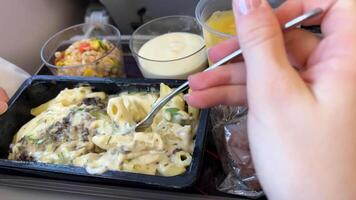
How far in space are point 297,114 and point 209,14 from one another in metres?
0.33

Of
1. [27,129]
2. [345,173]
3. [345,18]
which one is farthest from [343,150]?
[27,129]

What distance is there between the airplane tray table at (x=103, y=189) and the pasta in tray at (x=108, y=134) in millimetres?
26

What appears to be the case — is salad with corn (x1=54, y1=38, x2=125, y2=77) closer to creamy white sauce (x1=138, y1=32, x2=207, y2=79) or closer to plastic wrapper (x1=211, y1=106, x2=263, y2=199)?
creamy white sauce (x1=138, y1=32, x2=207, y2=79)

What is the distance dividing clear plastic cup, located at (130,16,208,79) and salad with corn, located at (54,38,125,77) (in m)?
0.04

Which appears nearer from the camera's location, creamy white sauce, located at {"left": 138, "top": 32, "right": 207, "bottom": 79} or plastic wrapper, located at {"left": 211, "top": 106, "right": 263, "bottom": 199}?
plastic wrapper, located at {"left": 211, "top": 106, "right": 263, "bottom": 199}

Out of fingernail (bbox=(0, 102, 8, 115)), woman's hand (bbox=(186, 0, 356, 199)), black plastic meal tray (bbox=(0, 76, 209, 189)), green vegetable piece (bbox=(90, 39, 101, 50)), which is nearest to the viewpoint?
woman's hand (bbox=(186, 0, 356, 199))

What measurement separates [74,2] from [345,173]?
73 centimetres

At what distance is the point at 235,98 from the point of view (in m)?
0.45

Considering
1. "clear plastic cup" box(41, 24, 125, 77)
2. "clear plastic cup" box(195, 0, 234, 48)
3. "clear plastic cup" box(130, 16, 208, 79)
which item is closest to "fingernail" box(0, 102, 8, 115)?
"clear plastic cup" box(41, 24, 125, 77)

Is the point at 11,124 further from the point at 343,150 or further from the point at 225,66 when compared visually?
the point at 343,150

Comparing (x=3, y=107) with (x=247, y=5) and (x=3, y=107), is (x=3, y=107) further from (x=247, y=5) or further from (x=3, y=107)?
(x=247, y=5)

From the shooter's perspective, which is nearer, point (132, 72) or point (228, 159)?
point (228, 159)

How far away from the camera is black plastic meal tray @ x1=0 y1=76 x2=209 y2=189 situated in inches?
19.0

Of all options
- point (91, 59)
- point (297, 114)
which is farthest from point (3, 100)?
point (297, 114)
